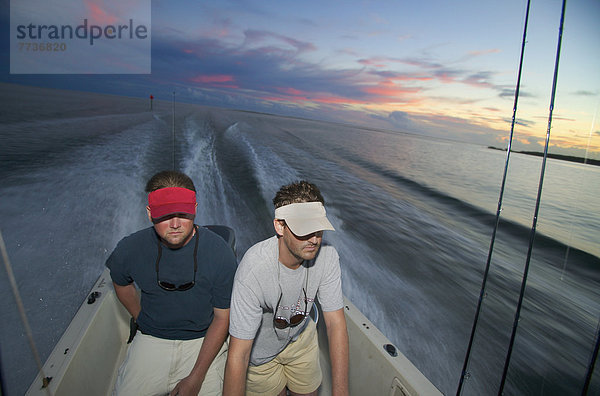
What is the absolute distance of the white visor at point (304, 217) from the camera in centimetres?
108

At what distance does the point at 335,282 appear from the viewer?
129 cm

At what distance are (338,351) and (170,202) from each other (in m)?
0.97

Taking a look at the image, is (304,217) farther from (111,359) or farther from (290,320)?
(111,359)

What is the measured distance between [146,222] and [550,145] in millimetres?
4469

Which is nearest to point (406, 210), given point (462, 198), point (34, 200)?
point (462, 198)

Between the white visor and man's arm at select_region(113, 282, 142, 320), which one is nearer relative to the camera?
the white visor

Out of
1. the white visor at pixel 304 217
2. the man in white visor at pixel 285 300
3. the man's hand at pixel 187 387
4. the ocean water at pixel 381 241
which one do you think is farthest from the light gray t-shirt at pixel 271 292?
the ocean water at pixel 381 241

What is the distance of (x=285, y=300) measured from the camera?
123 cm

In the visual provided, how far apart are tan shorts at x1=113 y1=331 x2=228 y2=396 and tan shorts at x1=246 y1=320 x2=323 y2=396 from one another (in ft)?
0.63

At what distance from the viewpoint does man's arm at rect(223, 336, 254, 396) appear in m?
1.10

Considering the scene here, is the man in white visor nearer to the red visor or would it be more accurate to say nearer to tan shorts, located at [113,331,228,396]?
tan shorts, located at [113,331,228,396]

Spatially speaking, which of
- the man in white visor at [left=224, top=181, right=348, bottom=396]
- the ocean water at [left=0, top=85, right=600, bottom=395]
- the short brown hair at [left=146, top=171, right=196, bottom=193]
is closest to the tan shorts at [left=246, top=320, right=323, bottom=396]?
the man in white visor at [left=224, top=181, right=348, bottom=396]

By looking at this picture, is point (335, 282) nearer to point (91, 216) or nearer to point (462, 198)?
point (91, 216)

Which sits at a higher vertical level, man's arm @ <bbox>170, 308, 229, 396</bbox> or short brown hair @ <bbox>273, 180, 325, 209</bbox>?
short brown hair @ <bbox>273, 180, 325, 209</bbox>
